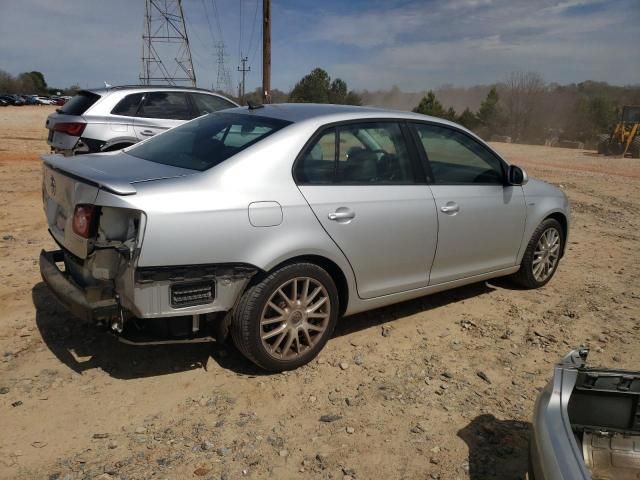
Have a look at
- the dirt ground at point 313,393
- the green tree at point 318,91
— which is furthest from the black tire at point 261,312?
the green tree at point 318,91

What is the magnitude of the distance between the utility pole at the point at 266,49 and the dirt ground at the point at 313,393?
1527 centimetres

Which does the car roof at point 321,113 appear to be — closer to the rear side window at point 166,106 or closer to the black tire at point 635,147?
the rear side window at point 166,106

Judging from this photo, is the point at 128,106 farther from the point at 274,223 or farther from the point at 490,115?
the point at 490,115

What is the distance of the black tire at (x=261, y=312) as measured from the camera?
321cm

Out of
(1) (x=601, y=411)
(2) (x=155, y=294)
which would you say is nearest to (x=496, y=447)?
(1) (x=601, y=411)

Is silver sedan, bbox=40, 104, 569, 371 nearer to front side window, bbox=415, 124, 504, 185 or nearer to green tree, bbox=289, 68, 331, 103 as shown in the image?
front side window, bbox=415, 124, 504, 185

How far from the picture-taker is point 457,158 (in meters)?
4.49

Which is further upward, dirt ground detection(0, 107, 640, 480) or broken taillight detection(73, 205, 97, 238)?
broken taillight detection(73, 205, 97, 238)

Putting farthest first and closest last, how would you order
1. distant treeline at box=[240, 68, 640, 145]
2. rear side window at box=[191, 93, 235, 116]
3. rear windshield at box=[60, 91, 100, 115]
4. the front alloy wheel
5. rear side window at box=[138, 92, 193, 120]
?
distant treeline at box=[240, 68, 640, 145] < rear side window at box=[191, 93, 235, 116] < rear side window at box=[138, 92, 193, 120] < rear windshield at box=[60, 91, 100, 115] < the front alloy wheel

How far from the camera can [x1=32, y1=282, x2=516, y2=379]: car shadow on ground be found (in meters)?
3.55

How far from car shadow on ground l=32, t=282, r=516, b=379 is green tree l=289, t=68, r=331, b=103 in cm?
3755

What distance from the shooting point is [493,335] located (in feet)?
14.2

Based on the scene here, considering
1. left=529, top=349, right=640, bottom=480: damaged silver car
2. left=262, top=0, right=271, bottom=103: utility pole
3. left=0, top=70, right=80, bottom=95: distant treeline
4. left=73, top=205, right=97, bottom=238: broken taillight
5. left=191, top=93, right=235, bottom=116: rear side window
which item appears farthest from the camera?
left=0, top=70, right=80, bottom=95: distant treeline

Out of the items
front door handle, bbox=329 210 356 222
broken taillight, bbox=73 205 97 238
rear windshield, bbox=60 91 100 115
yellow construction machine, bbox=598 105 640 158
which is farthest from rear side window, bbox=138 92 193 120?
yellow construction machine, bbox=598 105 640 158
